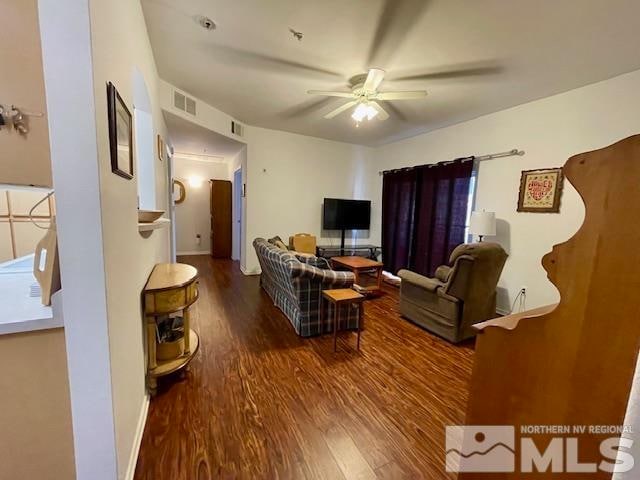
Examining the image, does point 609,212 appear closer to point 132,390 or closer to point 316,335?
point 132,390

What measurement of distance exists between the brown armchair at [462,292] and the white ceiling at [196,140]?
3.63m

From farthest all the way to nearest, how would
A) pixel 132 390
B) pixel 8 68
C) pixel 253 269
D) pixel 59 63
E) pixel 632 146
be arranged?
pixel 253 269 < pixel 132 390 < pixel 8 68 < pixel 59 63 < pixel 632 146

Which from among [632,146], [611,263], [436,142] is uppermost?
[436,142]

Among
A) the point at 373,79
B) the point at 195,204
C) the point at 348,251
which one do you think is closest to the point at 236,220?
the point at 195,204

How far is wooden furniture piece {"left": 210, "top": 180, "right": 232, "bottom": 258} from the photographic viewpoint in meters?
6.27

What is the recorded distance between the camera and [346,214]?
216 inches

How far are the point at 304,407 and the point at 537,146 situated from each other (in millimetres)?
3777

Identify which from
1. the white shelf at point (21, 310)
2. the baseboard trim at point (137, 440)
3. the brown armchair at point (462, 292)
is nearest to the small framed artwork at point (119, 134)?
the white shelf at point (21, 310)

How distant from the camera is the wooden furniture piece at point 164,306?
5.63 ft

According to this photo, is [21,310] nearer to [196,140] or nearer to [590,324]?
[590,324]

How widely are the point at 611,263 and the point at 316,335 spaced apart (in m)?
2.40

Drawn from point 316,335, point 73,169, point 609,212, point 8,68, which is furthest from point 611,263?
point 316,335

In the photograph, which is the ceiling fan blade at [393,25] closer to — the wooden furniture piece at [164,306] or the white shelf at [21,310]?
the wooden furniture piece at [164,306]

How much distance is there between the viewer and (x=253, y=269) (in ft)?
16.4
